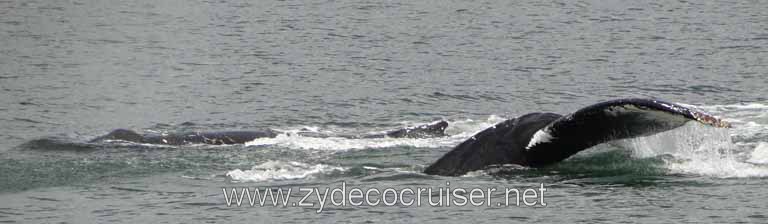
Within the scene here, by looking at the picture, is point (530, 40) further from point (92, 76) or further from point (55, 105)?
point (55, 105)

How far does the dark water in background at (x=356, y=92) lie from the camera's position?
13430 mm

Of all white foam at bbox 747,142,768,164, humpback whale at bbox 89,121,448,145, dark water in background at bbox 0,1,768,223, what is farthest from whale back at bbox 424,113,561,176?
humpback whale at bbox 89,121,448,145

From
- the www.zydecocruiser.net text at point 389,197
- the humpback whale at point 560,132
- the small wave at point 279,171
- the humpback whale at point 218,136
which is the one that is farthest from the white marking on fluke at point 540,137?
the humpback whale at point 218,136

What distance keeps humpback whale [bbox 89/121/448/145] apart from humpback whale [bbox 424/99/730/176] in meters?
3.48

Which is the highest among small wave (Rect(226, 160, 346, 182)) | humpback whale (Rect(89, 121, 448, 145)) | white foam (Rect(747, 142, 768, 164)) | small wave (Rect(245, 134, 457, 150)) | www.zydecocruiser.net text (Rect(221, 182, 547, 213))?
humpback whale (Rect(89, 121, 448, 145))

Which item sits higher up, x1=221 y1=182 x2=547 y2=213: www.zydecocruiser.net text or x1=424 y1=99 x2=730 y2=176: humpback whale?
x1=424 y1=99 x2=730 y2=176: humpback whale

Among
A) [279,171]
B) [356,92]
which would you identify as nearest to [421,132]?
[279,171]

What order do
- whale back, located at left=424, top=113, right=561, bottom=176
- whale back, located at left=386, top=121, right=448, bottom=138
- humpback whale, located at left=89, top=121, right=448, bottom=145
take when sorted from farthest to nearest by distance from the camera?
whale back, located at left=386, top=121, right=448, bottom=138, humpback whale, located at left=89, top=121, right=448, bottom=145, whale back, located at left=424, top=113, right=561, bottom=176

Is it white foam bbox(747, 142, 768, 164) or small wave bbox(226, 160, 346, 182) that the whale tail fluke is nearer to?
small wave bbox(226, 160, 346, 182)

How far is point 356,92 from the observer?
2494 cm

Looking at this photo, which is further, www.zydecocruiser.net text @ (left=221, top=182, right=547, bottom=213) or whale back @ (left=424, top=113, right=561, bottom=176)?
whale back @ (left=424, top=113, right=561, bottom=176)

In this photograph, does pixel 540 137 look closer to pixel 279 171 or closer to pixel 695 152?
pixel 695 152

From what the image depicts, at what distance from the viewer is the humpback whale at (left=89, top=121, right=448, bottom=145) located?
17172mm

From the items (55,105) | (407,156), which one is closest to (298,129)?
→ (407,156)
